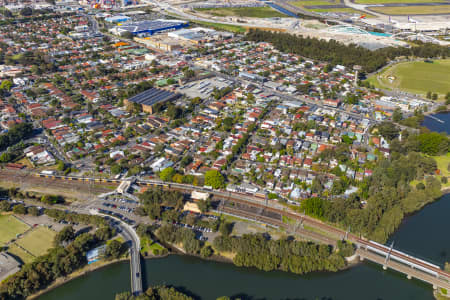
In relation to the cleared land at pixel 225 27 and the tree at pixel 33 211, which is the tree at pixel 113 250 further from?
the cleared land at pixel 225 27

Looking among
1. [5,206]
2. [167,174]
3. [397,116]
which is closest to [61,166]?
[5,206]

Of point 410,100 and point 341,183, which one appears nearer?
point 341,183

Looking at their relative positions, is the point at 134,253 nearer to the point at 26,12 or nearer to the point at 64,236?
the point at 64,236

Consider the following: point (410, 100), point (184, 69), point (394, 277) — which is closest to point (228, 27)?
point (184, 69)

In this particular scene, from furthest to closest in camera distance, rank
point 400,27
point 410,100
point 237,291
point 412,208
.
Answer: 1. point 400,27
2. point 410,100
3. point 412,208
4. point 237,291

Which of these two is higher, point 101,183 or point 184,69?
point 184,69

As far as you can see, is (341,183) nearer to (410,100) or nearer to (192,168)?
(192,168)

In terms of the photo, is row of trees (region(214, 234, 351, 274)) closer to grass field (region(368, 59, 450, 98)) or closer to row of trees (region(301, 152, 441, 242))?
row of trees (region(301, 152, 441, 242))
